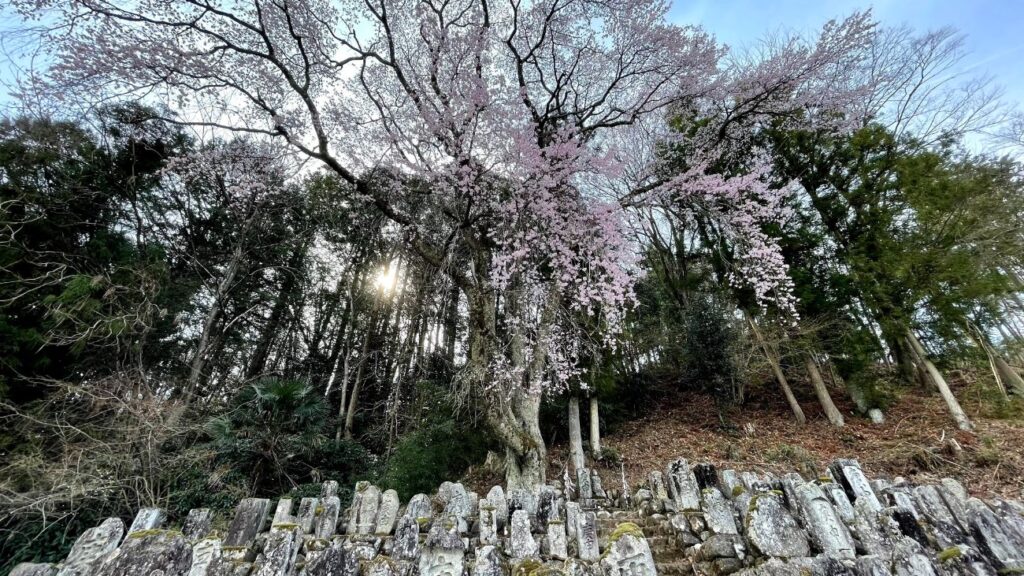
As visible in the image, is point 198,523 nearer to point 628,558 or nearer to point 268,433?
point 628,558

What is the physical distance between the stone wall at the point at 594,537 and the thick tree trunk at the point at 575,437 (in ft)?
8.67

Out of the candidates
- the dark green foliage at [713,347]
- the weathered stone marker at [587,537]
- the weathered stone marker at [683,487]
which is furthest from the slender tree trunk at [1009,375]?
the weathered stone marker at [587,537]

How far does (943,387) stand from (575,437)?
635 centimetres

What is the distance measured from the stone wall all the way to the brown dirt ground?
292 cm

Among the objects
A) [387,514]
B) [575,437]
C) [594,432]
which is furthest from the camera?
[594,432]

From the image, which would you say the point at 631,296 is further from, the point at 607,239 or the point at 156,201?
the point at 156,201

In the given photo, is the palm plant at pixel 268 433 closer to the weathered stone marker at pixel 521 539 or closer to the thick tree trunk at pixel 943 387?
the weathered stone marker at pixel 521 539

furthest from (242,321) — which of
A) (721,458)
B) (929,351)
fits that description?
(929,351)

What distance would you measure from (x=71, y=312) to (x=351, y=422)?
5.47m

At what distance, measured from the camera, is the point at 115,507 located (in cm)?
454

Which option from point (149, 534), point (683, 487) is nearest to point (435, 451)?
point (683, 487)

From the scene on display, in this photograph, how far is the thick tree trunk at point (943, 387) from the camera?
5.81 metres

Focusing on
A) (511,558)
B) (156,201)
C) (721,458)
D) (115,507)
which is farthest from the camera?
(156,201)

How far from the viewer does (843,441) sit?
6371 millimetres
